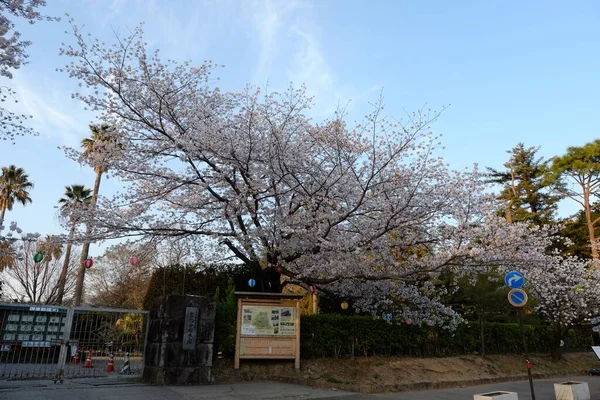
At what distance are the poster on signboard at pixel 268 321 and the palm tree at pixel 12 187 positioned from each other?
24.0m

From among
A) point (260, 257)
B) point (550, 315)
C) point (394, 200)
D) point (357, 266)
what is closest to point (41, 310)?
point (260, 257)

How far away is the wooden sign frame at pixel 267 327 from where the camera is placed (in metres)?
10.3

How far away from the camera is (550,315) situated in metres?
17.6

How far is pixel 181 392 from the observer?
8453 millimetres

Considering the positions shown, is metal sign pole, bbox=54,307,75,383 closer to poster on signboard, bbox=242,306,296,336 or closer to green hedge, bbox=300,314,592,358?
poster on signboard, bbox=242,306,296,336

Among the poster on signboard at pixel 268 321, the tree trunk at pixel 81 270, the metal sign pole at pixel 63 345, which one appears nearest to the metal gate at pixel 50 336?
the metal sign pole at pixel 63 345

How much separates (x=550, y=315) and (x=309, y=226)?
530 inches

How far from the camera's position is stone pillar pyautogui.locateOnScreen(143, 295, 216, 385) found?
9.45m

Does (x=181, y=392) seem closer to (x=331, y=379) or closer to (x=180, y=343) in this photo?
(x=180, y=343)

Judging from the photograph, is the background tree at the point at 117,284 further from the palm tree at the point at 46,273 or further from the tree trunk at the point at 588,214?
the tree trunk at the point at 588,214

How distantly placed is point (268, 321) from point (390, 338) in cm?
438

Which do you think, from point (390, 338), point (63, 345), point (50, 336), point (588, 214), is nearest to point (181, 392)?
point (63, 345)

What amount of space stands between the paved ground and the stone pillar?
1.38 feet

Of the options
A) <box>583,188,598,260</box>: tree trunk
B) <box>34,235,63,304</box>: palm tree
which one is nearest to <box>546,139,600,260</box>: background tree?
<box>583,188,598,260</box>: tree trunk
